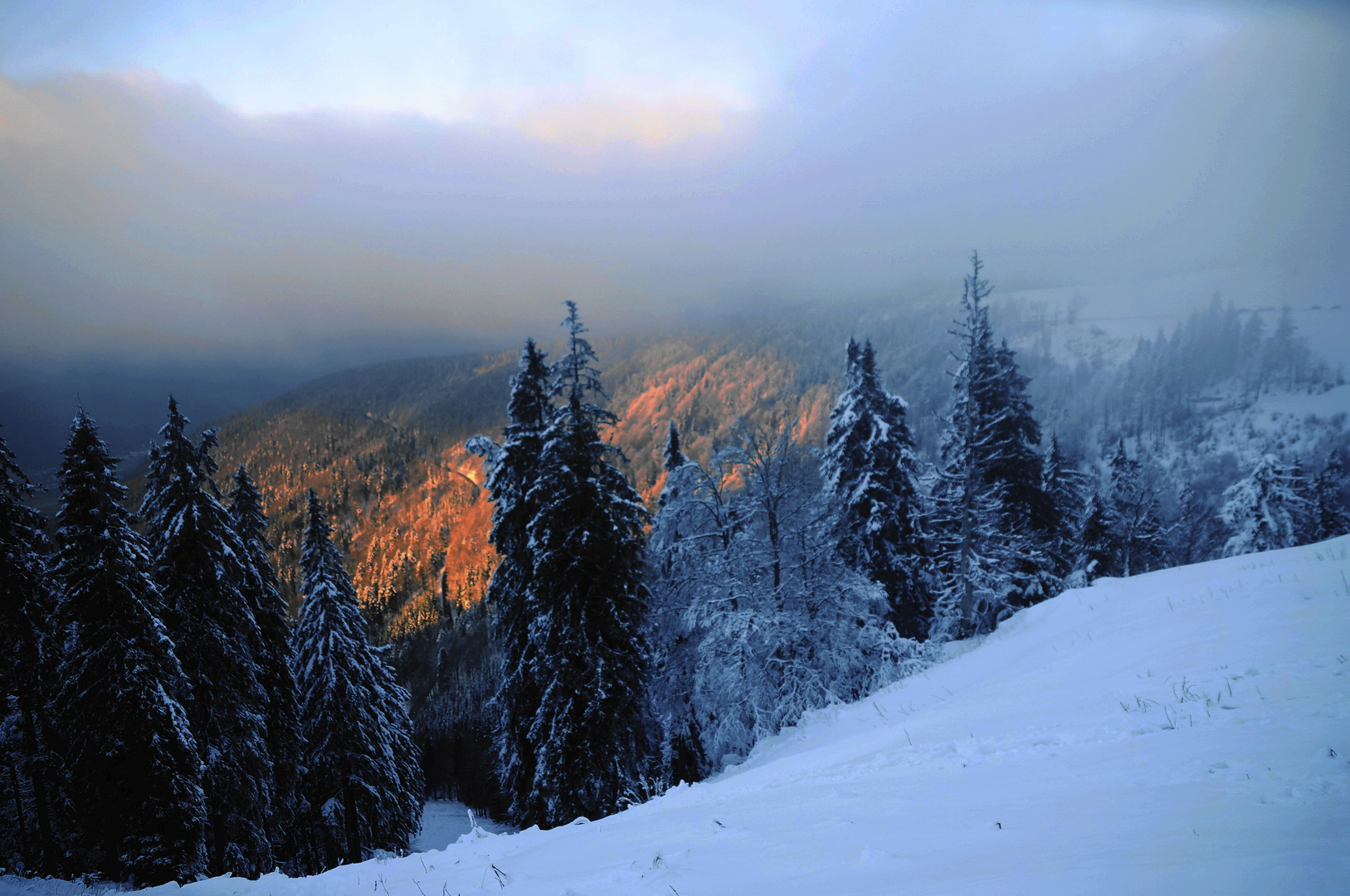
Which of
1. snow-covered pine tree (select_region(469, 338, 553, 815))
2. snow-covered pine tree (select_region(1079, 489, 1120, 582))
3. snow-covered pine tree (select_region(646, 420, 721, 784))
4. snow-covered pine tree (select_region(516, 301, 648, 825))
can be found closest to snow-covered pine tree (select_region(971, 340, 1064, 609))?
snow-covered pine tree (select_region(1079, 489, 1120, 582))

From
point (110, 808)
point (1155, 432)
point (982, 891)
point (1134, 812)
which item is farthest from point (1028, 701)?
point (1155, 432)

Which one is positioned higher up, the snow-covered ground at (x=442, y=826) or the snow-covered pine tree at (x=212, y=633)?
the snow-covered pine tree at (x=212, y=633)

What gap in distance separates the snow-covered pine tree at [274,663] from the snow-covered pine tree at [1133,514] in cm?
3697

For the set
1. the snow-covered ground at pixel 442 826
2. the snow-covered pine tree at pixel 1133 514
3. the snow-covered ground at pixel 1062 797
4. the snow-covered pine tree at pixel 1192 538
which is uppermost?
the snow-covered ground at pixel 1062 797

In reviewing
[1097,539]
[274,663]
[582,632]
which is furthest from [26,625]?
[1097,539]

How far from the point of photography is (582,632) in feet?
46.4

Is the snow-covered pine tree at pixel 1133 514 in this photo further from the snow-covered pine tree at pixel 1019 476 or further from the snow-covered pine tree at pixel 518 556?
the snow-covered pine tree at pixel 518 556

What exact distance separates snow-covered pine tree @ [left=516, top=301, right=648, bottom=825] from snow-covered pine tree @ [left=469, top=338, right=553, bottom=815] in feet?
3.04

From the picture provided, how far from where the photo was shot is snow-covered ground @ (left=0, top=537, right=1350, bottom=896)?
122 inches

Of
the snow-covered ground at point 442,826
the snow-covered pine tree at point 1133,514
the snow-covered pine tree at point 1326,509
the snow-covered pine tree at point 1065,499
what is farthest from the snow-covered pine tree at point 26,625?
the snow-covered pine tree at point 1326,509

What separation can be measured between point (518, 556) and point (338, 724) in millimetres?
9808

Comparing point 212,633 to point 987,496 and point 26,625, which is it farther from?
point 987,496

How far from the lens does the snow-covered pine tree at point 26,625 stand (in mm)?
14594

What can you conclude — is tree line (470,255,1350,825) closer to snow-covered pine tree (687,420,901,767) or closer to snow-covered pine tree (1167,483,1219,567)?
snow-covered pine tree (687,420,901,767)
